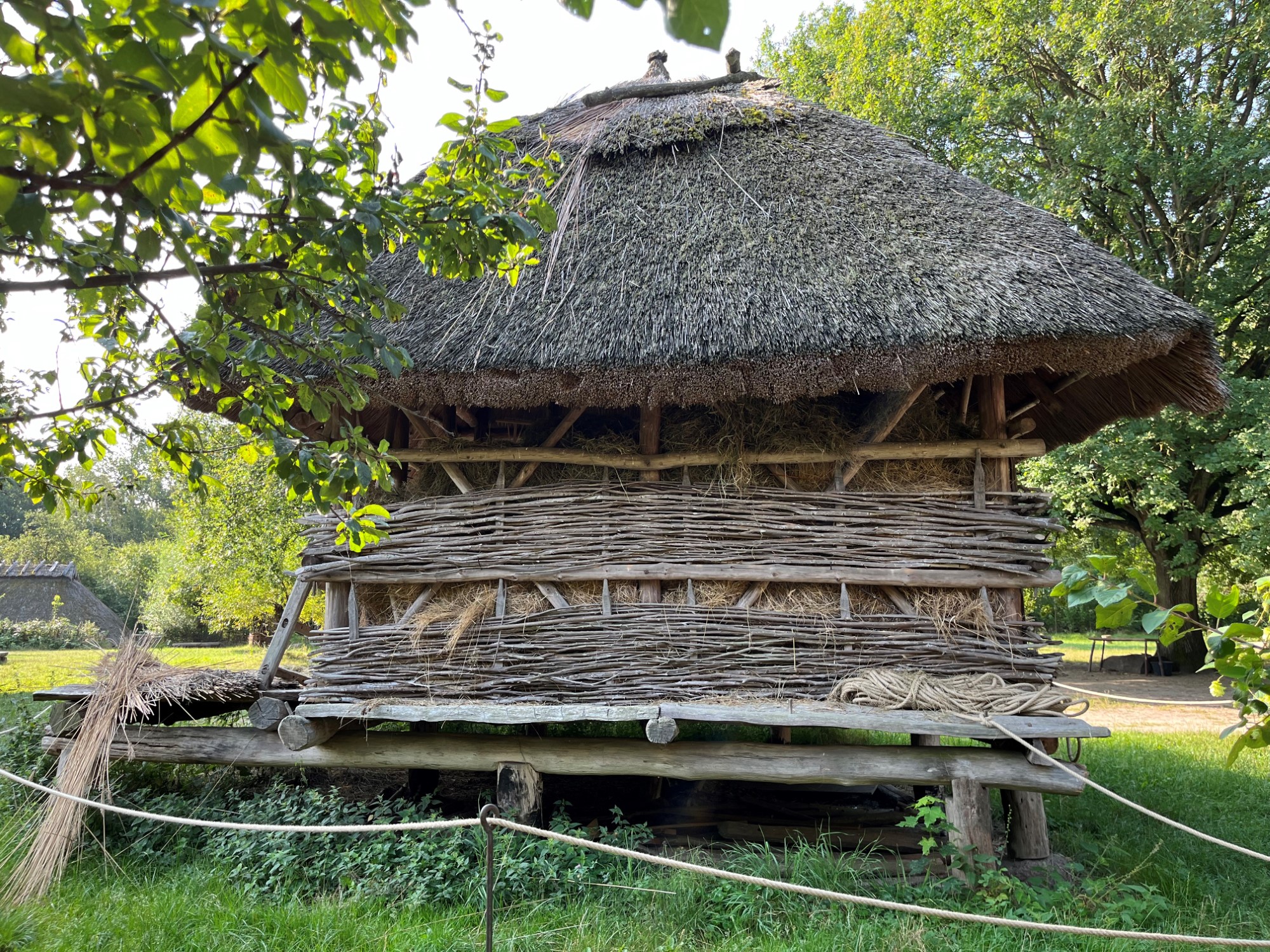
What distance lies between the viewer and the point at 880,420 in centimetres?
479

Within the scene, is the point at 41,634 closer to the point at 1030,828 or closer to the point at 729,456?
the point at 729,456

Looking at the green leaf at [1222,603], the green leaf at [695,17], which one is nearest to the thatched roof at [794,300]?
the green leaf at [1222,603]

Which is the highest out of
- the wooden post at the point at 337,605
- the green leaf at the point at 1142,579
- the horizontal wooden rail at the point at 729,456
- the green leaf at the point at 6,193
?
the horizontal wooden rail at the point at 729,456

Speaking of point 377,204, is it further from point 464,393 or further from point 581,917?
point 581,917

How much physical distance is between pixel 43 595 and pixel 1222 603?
2836cm

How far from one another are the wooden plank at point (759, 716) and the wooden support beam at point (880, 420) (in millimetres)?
1500

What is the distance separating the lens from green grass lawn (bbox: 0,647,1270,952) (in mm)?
3436

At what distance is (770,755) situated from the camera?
4.38 m

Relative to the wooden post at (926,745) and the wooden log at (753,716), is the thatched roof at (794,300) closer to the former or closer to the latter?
the wooden log at (753,716)

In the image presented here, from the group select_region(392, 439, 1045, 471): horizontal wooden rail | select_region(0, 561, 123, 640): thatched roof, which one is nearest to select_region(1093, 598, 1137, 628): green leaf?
select_region(392, 439, 1045, 471): horizontal wooden rail

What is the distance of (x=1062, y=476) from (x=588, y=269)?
1090cm

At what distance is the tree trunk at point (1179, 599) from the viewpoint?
13.3m

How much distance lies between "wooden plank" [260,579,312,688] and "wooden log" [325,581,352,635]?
0.15 meters

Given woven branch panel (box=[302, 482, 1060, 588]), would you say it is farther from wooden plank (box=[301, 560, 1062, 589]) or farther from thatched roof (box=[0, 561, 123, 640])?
thatched roof (box=[0, 561, 123, 640])
